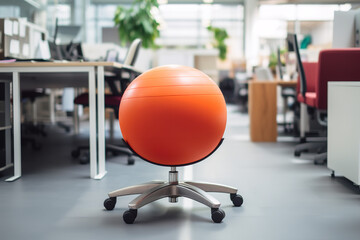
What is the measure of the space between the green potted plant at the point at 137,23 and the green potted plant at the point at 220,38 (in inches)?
188

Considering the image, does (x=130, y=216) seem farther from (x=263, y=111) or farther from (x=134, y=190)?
(x=263, y=111)

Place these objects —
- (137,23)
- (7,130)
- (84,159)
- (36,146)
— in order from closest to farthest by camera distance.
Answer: (7,130), (84,159), (36,146), (137,23)

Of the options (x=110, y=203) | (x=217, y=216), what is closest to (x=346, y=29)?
(x=217, y=216)

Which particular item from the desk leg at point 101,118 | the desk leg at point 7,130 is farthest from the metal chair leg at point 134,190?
the desk leg at point 7,130

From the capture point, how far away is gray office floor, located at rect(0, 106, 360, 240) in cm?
152

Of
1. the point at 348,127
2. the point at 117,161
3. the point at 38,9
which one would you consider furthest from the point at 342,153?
the point at 38,9

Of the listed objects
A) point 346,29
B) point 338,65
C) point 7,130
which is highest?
point 346,29

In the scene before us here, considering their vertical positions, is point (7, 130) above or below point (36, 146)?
above

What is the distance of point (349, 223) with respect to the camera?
163 cm

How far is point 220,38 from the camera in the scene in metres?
10.6

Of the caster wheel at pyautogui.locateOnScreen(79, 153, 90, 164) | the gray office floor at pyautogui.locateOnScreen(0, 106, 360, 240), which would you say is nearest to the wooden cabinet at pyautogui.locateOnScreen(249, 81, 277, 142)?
the gray office floor at pyautogui.locateOnScreen(0, 106, 360, 240)

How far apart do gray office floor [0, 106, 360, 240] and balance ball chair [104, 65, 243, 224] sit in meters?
0.12

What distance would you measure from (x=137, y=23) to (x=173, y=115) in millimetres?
4547

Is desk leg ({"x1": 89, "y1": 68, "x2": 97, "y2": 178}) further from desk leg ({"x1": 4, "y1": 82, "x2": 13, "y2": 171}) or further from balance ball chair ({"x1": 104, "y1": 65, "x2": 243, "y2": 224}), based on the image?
balance ball chair ({"x1": 104, "y1": 65, "x2": 243, "y2": 224})
